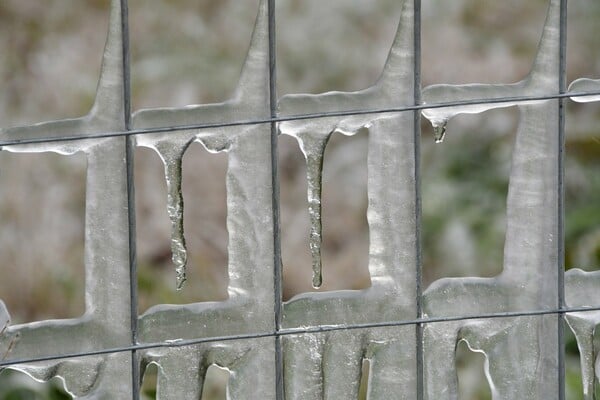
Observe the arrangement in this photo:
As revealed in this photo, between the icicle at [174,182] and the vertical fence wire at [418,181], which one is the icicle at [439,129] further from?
the icicle at [174,182]

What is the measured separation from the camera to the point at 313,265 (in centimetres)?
69

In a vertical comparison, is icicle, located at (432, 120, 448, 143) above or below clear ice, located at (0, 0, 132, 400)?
above

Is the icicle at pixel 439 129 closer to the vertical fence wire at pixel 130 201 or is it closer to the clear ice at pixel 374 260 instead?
the clear ice at pixel 374 260

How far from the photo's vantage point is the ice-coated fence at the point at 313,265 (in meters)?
0.66

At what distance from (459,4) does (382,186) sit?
63.9 inches

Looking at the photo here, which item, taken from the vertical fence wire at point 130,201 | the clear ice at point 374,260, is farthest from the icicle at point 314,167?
the vertical fence wire at point 130,201

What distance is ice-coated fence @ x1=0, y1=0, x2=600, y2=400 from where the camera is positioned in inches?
26.1

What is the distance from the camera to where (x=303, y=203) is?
6.93 feet

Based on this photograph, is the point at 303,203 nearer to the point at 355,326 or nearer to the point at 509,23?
the point at 509,23

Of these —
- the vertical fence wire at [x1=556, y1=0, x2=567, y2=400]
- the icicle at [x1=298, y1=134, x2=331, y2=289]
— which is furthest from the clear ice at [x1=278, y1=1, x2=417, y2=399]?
the vertical fence wire at [x1=556, y1=0, x2=567, y2=400]

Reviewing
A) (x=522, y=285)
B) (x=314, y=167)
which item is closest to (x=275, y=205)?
(x=314, y=167)

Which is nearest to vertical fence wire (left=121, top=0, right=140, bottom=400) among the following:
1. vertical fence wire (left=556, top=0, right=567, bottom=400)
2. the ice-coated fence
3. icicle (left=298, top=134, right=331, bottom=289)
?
the ice-coated fence

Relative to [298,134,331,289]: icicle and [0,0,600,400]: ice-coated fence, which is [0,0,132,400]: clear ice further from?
[298,134,331,289]: icicle

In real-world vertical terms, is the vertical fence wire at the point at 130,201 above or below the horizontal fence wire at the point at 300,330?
above
